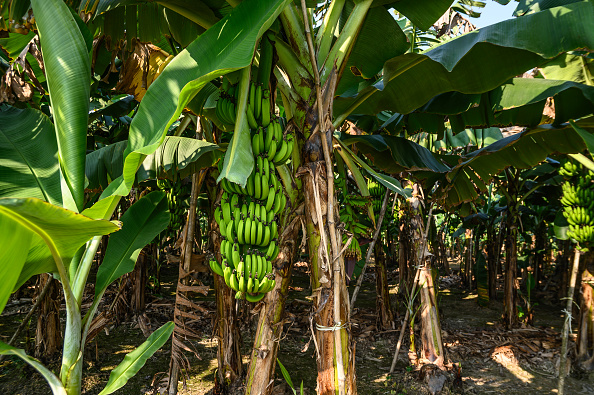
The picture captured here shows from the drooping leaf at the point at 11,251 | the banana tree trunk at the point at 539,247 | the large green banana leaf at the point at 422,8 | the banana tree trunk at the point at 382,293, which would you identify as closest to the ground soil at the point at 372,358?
Answer: the banana tree trunk at the point at 382,293

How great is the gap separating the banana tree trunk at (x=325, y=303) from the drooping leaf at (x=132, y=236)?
0.92m

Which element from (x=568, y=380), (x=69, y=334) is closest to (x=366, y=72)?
(x=69, y=334)

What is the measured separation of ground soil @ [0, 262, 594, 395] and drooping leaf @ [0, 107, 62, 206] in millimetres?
1524

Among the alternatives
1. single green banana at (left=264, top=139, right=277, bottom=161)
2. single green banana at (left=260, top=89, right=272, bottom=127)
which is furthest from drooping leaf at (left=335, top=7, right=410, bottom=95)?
single green banana at (left=264, top=139, right=277, bottom=161)

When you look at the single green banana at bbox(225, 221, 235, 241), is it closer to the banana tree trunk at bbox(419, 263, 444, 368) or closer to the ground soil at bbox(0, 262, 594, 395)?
the ground soil at bbox(0, 262, 594, 395)

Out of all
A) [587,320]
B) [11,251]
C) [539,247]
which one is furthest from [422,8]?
[539,247]

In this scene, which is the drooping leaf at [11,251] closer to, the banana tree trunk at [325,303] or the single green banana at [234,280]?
the single green banana at [234,280]

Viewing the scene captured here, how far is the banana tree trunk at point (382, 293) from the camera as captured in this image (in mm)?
5368

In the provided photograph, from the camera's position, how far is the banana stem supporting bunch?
1699 mm

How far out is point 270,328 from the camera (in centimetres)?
209

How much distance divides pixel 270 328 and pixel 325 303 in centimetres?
46

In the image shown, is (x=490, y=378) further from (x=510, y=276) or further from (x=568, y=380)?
(x=510, y=276)

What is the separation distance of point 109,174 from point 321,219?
1819 millimetres

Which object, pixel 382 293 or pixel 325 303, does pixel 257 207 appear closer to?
pixel 325 303
